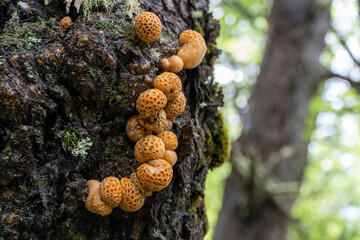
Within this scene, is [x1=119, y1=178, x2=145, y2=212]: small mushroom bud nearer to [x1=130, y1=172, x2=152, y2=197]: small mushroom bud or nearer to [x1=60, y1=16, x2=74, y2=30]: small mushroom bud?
[x1=130, y1=172, x2=152, y2=197]: small mushroom bud

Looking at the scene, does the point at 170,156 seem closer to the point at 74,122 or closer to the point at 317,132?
the point at 74,122

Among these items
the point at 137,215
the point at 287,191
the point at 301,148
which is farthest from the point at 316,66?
the point at 137,215

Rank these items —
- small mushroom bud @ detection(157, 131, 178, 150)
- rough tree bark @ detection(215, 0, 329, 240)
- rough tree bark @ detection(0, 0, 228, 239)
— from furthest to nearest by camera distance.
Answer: rough tree bark @ detection(215, 0, 329, 240)
small mushroom bud @ detection(157, 131, 178, 150)
rough tree bark @ detection(0, 0, 228, 239)

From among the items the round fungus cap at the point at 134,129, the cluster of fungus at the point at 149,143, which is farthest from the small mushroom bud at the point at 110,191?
the round fungus cap at the point at 134,129

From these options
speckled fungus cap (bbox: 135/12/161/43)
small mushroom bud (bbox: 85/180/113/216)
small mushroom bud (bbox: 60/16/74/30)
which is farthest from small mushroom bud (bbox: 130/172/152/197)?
small mushroom bud (bbox: 60/16/74/30)

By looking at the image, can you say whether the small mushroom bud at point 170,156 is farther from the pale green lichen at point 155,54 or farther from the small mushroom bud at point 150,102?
the pale green lichen at point 155,54

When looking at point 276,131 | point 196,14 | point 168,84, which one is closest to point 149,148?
point 168,84
